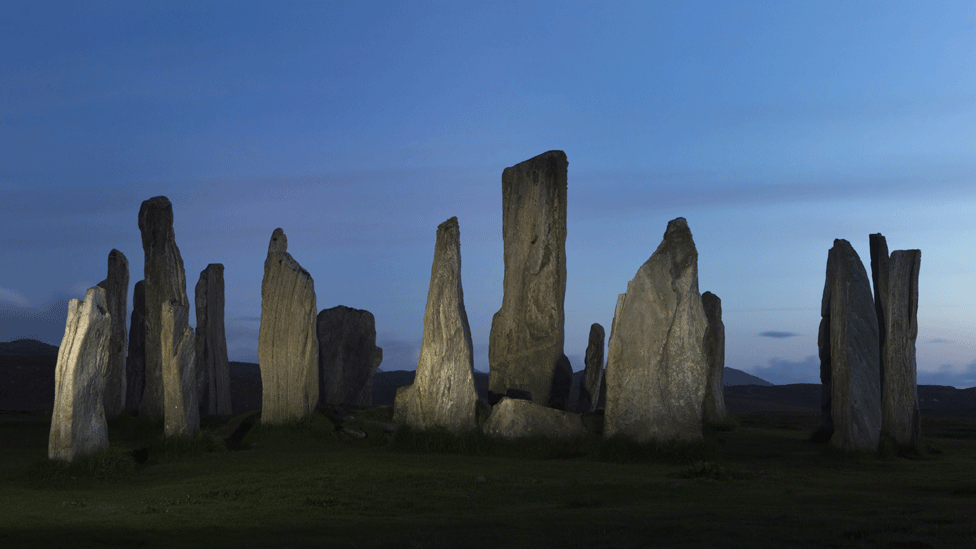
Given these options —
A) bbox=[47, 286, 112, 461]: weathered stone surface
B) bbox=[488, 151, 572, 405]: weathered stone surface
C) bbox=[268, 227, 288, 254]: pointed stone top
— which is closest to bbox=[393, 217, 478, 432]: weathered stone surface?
bbox=[268, 227, 288, 254]: pointed stone top

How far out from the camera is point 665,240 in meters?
15.7

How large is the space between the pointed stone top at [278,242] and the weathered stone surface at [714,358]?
35.0 ft

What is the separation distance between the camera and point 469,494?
11.2 metres

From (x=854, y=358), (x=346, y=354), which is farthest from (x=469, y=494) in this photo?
(x=346, y=354)

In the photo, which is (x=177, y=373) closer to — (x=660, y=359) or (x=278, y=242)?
(x=278, y=242)

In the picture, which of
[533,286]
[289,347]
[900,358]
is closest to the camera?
[900,358]

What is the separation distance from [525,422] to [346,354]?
29.8 ft

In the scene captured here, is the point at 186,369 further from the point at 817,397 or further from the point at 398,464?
the point at 817,397

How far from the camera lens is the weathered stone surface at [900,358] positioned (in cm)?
1714

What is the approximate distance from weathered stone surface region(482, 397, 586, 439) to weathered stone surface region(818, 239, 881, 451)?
448cm

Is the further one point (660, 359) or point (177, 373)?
point (177, 373)

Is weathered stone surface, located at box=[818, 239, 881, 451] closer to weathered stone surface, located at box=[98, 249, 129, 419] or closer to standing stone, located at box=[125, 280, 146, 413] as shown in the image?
weathered stone surface, located at box=[98, 249, 129, 419]

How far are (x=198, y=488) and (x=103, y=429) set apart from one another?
2.65m

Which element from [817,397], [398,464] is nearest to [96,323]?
[398,464]
